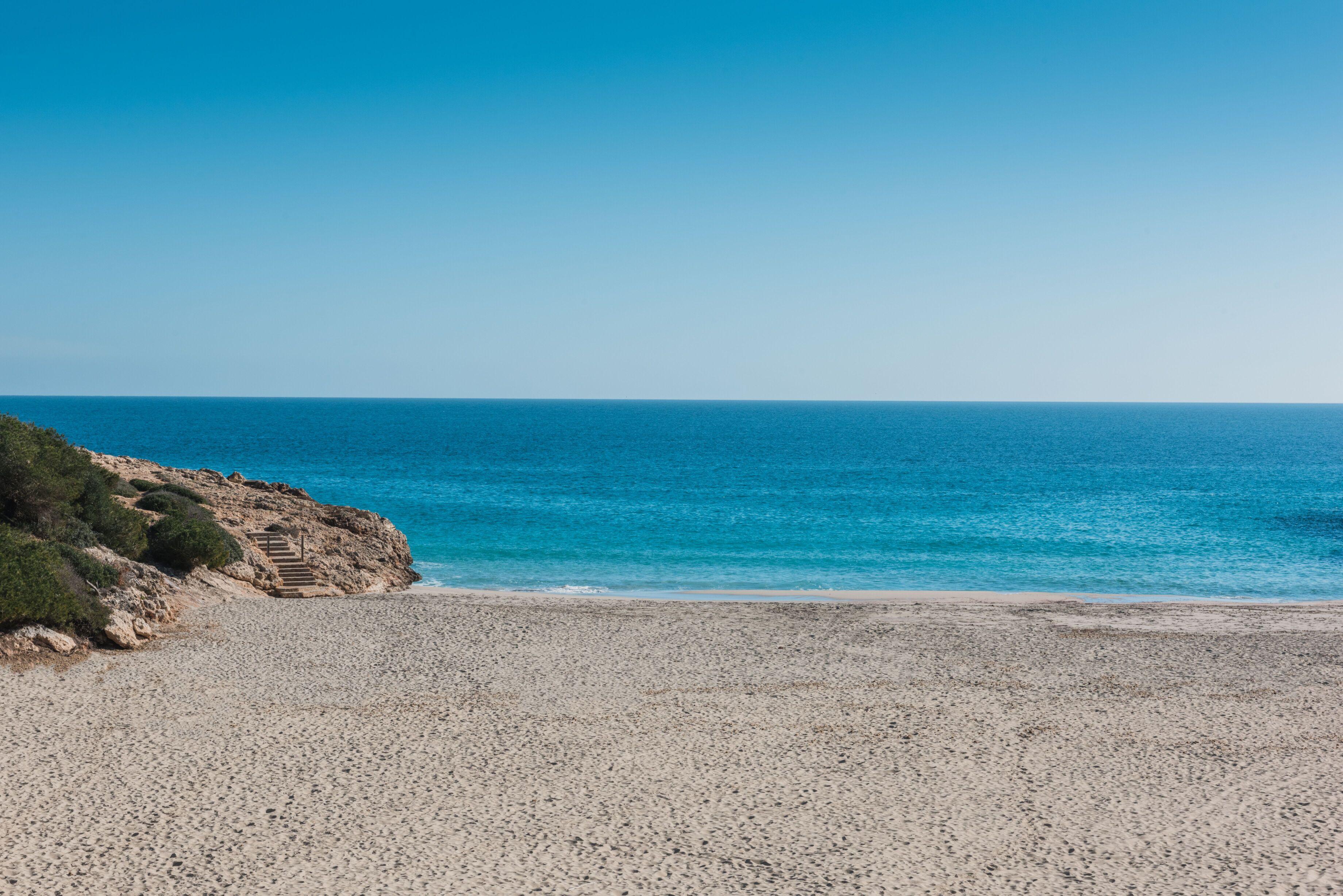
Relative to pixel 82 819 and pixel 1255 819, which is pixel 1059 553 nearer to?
pixel 1255 819

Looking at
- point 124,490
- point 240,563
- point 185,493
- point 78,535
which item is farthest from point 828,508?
point 78,535

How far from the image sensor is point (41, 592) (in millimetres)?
17719

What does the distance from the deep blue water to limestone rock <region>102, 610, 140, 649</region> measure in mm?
14826

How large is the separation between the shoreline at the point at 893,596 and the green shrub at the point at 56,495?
895 centimetres

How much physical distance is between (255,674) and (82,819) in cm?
678

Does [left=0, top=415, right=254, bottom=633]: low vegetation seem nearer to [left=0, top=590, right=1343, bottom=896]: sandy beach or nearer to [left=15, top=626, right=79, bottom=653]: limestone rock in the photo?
[left=15, top=626, right=79, bottom=653]: limestone rock

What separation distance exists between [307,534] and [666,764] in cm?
2224

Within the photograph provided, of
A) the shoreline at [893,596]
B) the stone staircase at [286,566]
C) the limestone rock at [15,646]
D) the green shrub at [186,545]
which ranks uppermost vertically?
the green shrub at [186,545]

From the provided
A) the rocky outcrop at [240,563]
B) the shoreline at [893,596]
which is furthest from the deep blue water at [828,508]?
the rocky outcrop at [240,563]

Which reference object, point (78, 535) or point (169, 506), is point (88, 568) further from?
point (169, 506)

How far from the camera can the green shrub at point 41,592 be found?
17.3m

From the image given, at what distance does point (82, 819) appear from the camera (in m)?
11.6

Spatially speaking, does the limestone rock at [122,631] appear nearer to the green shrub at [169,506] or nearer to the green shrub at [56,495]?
the green shrub at [56,495]

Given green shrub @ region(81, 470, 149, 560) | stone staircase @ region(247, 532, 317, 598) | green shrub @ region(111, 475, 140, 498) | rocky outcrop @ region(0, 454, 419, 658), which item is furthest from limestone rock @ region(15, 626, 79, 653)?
green shrub @ region(111, 475, 140, 498)
